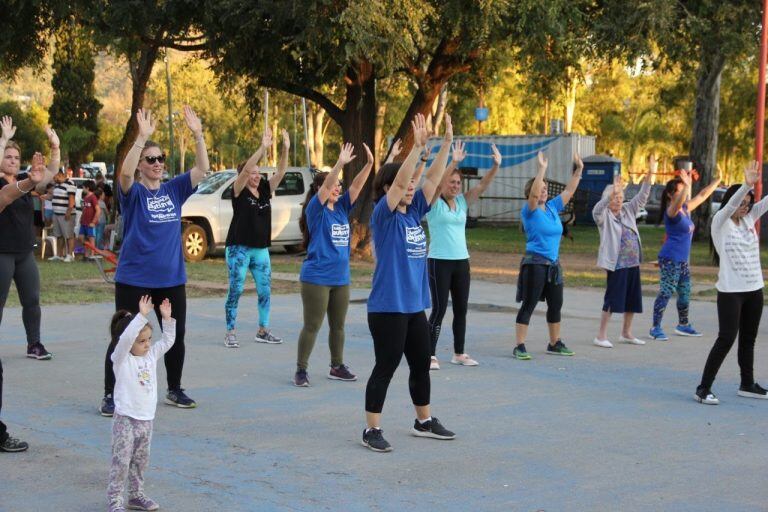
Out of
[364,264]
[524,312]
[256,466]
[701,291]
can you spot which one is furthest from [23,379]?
[364,264]

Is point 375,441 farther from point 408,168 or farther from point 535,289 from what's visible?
point 535,289

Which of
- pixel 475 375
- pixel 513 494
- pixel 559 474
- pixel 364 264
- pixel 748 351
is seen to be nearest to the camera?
pixel 513 494

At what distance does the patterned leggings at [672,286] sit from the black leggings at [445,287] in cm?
316

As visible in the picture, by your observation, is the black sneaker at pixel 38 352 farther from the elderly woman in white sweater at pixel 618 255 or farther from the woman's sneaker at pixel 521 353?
the elderly woman in white sweater at pixel 618 255

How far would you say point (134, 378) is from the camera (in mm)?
5609

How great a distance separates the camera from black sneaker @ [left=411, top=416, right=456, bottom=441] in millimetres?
7051

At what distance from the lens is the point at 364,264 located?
21.4 m

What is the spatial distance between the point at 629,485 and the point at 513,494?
0.69 metres

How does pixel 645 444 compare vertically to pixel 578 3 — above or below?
below

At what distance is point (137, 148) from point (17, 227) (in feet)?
8.80

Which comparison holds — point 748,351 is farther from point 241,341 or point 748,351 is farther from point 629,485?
point 241,341

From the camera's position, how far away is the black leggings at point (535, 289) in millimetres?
10461

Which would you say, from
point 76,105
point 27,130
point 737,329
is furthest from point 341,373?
point 27,130

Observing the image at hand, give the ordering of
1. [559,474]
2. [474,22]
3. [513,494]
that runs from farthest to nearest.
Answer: [474,22] → [559,474] → [513,494]
